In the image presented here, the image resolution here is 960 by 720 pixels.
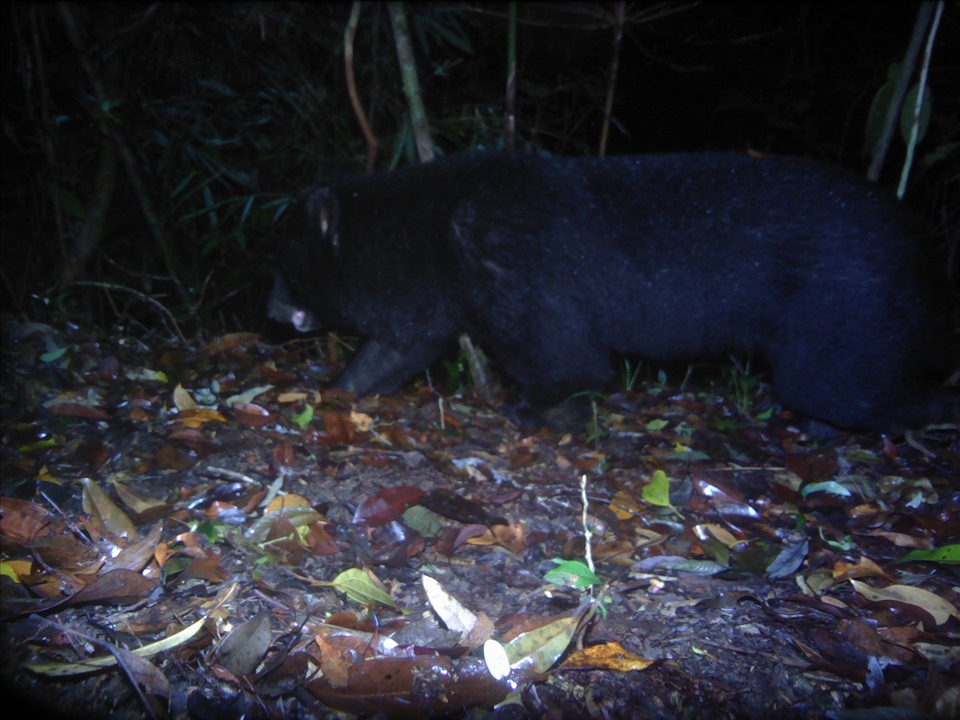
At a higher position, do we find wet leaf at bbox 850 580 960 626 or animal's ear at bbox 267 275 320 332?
wet leaf at bbox 850 580 960 626

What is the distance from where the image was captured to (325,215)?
425 cm

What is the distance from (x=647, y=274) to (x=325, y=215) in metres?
2.01

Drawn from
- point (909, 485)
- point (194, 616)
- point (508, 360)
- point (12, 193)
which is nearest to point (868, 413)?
point (909, 485)

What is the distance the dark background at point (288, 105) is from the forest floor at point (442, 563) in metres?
2.05

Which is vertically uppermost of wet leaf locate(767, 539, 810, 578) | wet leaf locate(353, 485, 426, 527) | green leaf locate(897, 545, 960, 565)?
green leaf locate(897, 545, 960, 565)

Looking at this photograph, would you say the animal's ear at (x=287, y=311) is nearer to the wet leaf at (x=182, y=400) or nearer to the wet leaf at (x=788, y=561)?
the wet leaf at (x=182, y=400)

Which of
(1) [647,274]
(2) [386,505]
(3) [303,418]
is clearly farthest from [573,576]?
(1) [647,274]

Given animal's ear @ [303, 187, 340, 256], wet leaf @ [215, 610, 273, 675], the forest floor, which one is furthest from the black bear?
wet leaf @ [215, 610, 273, 675]

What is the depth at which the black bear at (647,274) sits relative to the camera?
3305 millimetres

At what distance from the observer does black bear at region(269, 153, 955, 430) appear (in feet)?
10.8

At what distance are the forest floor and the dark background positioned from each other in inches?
80.5

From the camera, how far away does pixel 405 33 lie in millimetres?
4211

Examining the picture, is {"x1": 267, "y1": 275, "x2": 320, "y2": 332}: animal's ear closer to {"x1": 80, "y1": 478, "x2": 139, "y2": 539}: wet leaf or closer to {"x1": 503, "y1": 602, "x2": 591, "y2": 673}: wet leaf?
{"x1": 80, "y1": 478, "x2": 139, "y2": 539}: wet leaf

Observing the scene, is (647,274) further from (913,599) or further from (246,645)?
(246,645)
